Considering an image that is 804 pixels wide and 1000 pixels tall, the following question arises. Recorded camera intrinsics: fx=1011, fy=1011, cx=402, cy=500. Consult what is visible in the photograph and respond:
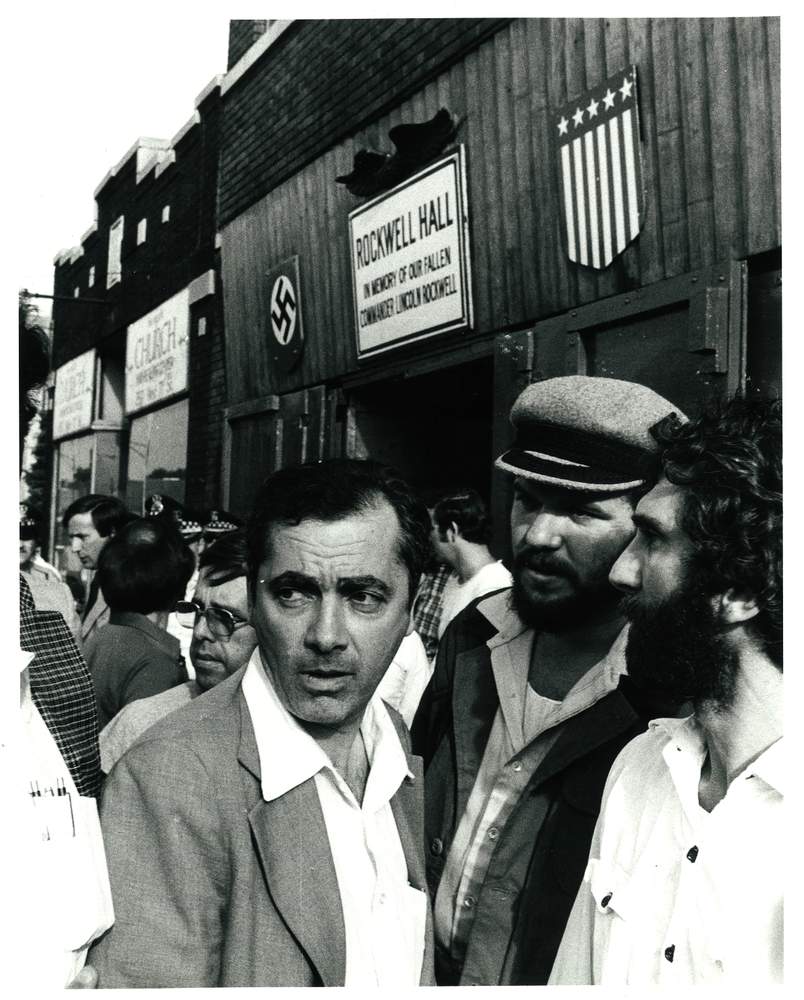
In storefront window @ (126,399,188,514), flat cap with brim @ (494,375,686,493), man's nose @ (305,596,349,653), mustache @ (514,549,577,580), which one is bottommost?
man's nose @ (305,596,349,653)

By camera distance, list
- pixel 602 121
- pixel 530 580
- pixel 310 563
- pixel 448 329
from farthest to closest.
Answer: pixel 448 329 < pixel 602 121 < pixel 530 580 < pixel 310 563

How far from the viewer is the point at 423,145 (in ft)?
18.2

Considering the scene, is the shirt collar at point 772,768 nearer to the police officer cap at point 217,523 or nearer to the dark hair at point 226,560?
the dark hair at point 226,560

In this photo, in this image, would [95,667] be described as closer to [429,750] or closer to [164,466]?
[429,750]

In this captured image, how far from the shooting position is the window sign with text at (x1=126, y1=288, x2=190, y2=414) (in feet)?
27.6

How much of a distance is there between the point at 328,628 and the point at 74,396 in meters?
7.67

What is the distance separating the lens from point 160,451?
847 cm

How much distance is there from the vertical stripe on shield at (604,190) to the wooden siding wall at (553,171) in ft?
0.34

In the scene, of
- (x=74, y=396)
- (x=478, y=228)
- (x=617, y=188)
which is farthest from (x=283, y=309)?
(x=617, y=188)

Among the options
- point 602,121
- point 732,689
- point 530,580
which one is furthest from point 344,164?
point 732,689

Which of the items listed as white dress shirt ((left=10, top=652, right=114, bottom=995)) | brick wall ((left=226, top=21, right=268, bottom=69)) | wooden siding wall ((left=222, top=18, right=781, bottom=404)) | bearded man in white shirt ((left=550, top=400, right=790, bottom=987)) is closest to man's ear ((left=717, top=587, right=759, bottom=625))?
bearded man in white shirt ((left=550, top=400, right=790, bottom=987))

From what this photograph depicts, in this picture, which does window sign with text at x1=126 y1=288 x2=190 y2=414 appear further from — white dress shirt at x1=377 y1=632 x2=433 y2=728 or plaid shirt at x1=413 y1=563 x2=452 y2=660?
white dress shirt at x1=377 y1=632 x2=433 y2=728

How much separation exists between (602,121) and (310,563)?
3.44 meters

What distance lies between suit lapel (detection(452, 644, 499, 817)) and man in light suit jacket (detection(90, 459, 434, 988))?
10.4 inches
